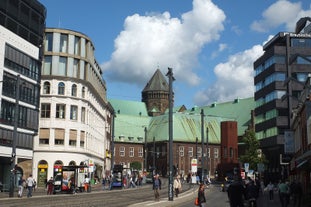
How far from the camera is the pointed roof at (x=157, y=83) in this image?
15675cm

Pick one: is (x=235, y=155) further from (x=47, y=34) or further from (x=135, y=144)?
(x=47, y=34)

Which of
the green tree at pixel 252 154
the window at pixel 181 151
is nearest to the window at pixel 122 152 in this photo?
the window at pixel 181 151

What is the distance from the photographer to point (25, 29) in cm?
5888

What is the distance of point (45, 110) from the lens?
69.8m

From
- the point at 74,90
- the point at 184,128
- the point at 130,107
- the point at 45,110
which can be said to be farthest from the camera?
the point at 130,107

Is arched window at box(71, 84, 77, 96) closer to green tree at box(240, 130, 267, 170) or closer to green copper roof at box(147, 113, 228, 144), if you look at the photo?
green tree at box(240, 130, 267, 170)

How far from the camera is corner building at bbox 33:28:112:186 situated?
67750mm

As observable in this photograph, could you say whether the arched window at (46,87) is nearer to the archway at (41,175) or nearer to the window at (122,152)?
the archway at (41,175)

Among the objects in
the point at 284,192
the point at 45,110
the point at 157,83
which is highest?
the point at 157,83

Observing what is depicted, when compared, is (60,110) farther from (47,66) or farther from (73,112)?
(47,66)

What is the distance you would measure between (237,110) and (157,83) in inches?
1306

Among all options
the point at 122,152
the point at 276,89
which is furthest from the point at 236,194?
the point at 122,152

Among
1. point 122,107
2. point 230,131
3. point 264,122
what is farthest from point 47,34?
point 122,107

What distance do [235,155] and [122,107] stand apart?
189ft
